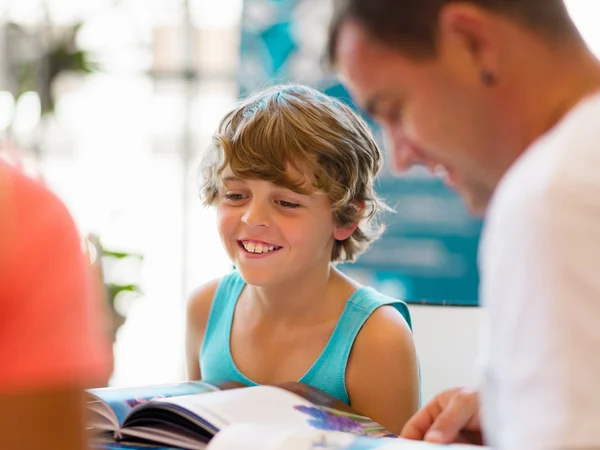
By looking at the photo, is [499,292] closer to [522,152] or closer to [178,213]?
[522,152]

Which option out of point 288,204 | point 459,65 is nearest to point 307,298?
point 288,204

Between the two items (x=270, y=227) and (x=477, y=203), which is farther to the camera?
(x=270, y=227)

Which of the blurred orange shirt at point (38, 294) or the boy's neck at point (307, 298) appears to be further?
the boy's neck at point (307, 298)

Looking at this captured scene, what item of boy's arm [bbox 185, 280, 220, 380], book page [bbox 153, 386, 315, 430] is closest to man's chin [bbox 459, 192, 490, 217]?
book page [bbox 153, 386, 315, 430]

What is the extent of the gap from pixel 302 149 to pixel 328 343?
386 millimetres

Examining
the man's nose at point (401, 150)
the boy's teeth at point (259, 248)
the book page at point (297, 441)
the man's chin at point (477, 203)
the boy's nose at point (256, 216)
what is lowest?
the book page at point (297, 441)

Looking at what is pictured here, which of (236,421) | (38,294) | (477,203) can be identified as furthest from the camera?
(236,421)

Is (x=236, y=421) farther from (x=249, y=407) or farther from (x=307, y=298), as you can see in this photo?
(x=307, y=298)

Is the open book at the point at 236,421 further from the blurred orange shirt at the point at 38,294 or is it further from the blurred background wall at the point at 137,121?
the blurred background wall at the point at 137,121

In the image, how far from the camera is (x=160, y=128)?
432 centimetres

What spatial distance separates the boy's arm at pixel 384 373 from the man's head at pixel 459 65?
2.78 feet

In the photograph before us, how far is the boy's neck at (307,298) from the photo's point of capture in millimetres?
1663

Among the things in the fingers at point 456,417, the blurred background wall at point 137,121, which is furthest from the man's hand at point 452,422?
the blurred background wall at point 137,121

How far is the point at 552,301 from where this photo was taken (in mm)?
549
